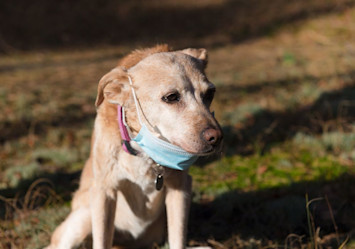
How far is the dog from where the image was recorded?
2.66 metres

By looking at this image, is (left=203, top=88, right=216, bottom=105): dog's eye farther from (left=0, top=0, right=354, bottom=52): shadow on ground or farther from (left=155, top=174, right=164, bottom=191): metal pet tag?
(left=0, top=0, right=354, bottom=52): shadow on ground

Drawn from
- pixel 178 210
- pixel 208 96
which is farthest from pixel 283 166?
pixel 208 96

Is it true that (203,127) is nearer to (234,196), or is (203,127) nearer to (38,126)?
(234,196)

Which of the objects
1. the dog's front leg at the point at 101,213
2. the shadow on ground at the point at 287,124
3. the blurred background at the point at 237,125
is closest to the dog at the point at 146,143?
the dog's front leg at the point at 101,213

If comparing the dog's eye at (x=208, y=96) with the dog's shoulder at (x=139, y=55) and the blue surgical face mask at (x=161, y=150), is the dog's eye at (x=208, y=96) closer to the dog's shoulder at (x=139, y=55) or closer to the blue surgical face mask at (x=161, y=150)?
the blue surgical face mask at (x=161, y=150)

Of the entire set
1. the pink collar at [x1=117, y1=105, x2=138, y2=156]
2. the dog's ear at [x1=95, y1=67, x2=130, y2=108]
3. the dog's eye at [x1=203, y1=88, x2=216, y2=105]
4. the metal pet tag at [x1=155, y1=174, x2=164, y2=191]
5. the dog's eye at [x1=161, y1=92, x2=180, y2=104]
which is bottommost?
the metal pet tag at [x1=155, y1=174, x2=164, y2=191]

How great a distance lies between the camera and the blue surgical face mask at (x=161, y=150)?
9.03 ft

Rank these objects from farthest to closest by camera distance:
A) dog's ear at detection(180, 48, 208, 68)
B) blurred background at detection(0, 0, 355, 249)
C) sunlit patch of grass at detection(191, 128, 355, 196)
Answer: sunlit patch of grass at detection(191, 128, 355, 196) → blurred background at detection(0, 0, 355, 249) → dog's ear at detection(180, 48, 208, 68)

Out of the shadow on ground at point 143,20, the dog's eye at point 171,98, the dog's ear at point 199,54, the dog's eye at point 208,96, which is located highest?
the shadow on ground at point 143,20

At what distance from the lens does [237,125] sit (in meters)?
6.74

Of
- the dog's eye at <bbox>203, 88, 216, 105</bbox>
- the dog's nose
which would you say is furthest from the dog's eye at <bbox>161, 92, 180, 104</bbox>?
the dog's nose

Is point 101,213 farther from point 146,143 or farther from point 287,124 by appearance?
point 287,124

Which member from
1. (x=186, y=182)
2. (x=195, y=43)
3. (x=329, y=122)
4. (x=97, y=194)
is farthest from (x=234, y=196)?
(x=195, y=43)

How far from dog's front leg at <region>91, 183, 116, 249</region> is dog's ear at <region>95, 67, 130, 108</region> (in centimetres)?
64
